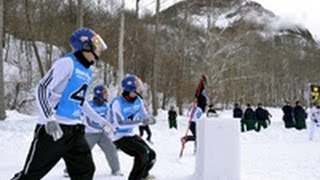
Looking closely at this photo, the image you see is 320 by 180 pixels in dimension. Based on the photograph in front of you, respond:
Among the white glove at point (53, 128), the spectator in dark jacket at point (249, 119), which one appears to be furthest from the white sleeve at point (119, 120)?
the spectator in dark jacket at point (249, 119)

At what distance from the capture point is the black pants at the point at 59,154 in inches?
180

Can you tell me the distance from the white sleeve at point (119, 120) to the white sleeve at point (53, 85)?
2591 millimetres

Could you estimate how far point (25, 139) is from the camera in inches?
659

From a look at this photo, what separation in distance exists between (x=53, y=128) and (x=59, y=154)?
33 centimetres

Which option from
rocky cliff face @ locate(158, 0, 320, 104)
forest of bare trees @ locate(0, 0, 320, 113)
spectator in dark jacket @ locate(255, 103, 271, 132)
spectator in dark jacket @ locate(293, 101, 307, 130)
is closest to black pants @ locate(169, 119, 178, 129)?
spectator in dark jacket @ locate(255, 103, 271, 132)

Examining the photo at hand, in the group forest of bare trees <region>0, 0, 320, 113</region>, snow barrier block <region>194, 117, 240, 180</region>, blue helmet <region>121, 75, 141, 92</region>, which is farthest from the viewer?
forest of bare trees <region>0, 0, 320, 113</region>

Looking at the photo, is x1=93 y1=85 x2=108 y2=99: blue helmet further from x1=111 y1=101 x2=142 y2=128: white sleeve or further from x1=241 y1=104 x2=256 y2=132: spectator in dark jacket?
x1=241 y1=104 x2=256 y2=132: spectator in dark jacket

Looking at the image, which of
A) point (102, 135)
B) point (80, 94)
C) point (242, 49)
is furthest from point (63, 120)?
point (242, 49)

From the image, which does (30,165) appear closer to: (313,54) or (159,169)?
(159,169)

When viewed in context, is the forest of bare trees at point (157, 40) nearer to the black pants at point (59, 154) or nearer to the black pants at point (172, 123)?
the black pants at point (172, 123)

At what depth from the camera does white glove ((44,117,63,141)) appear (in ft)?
14.5

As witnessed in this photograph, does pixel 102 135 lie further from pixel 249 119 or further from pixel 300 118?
pixel 300 118

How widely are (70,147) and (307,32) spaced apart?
93.3m

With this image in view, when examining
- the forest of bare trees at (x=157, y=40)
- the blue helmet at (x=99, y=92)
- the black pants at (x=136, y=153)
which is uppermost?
the forest of bare trees at (x=157, y=40)
